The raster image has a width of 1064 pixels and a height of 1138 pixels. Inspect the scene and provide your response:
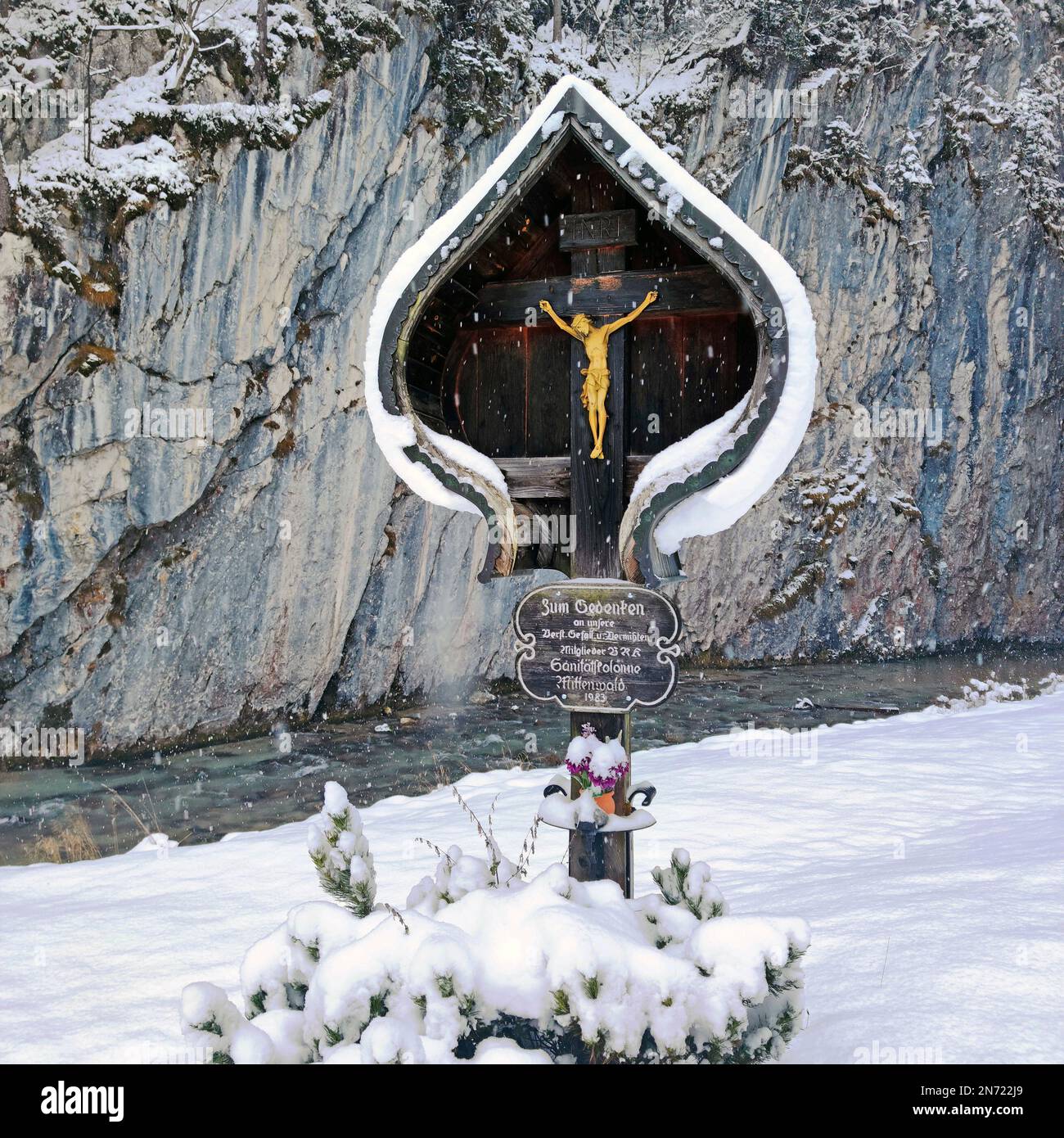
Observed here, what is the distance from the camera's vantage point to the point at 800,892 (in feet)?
12.5

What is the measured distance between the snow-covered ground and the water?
417 cm

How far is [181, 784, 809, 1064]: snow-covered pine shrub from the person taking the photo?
1.98 metres

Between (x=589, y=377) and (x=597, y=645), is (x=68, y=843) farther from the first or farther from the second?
(x=589, y=377)

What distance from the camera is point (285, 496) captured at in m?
15.1

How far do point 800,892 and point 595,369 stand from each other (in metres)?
2.58

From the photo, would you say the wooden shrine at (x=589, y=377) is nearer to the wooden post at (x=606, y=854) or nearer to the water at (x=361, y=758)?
the wooden post at (x=606, y=854)

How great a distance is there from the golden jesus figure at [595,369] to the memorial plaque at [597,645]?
2.26ft

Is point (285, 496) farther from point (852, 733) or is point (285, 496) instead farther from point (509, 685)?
point (852, 733)

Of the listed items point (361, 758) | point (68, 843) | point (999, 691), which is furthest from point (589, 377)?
point (999, 691)

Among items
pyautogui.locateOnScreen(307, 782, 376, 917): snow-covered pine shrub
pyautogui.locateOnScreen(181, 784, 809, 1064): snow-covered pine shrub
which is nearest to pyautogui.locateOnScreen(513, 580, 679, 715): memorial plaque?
pyautogui.locateOnScreen(307, 782, 376, 917): snow-covered pine shrub

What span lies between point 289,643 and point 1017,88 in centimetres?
2603

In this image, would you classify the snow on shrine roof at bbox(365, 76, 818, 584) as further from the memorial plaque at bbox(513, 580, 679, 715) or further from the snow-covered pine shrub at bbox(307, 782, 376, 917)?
the snow-covered pine shrub at bbox(307, 782, 376, 917)
